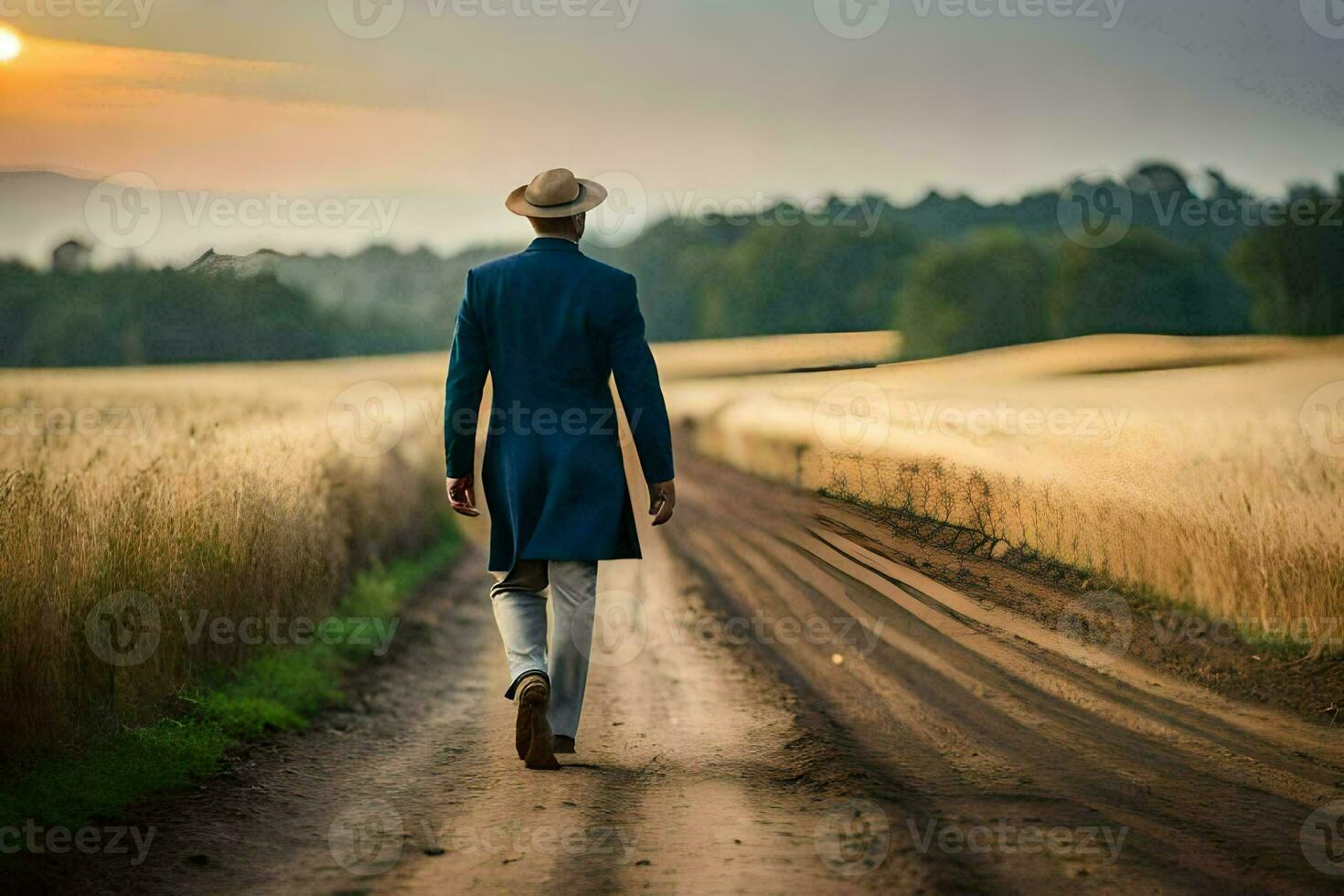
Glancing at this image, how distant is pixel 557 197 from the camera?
558cm

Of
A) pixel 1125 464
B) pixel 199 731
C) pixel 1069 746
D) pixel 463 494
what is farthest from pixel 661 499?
pixel 199 731

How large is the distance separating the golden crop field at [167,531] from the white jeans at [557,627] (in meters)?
2.05

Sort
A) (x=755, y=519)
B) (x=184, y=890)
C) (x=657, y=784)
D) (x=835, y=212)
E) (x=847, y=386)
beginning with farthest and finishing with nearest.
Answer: (x=755, y=519) < (x=835, y=212) < (x=847, y=386) < (x=657, y=784) < (x=184, y=890)

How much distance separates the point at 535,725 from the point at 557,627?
0.45 m

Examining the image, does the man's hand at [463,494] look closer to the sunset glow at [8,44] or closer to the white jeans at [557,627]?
the white jeans at [557,627]

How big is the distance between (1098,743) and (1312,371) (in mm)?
3103

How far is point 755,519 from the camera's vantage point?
12.5m

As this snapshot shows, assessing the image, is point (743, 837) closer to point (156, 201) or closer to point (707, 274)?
point (156, 201)

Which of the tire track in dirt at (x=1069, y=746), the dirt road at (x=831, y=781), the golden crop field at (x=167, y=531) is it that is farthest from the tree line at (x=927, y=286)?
the dirt road at (x=831, y=781)

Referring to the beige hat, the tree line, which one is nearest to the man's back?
the beige hat

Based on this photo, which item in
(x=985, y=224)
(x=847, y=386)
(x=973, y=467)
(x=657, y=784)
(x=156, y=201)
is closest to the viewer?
(x=657, y=784)

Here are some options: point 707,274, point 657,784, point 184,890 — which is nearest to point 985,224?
point 657,784

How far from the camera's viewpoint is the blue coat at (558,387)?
216 inches

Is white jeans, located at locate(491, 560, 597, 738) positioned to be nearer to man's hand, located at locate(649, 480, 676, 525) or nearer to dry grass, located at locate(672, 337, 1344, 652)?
man's hand, located at locate(649, 480, 676, 525)
